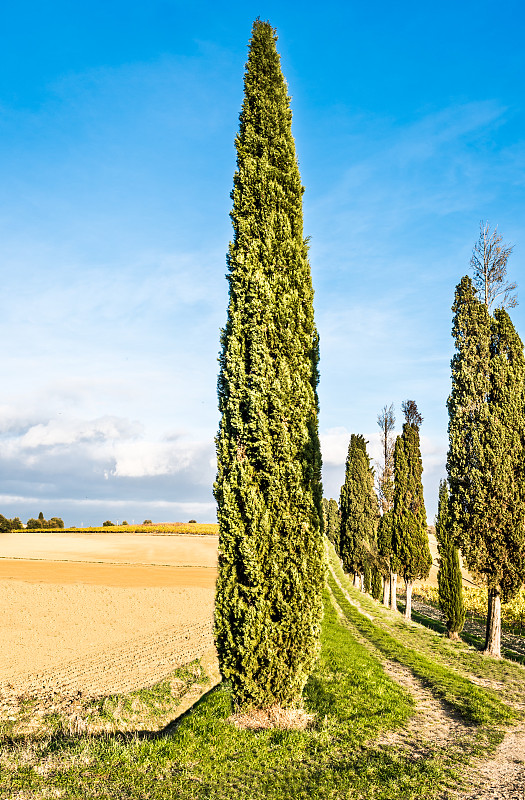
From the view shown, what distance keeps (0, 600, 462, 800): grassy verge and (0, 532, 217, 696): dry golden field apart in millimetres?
4256

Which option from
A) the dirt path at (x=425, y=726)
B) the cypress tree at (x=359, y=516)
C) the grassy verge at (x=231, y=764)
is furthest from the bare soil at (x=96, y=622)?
the cypress tree at (x=359, y=516)

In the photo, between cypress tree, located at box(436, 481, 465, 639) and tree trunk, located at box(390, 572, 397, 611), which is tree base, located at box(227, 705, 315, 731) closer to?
cypress tree, located at box(436, 481, 465, 639)

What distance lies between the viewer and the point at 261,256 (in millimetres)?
8805

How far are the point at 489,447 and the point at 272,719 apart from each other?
1125cm

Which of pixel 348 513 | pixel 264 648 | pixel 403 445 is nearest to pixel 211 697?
pixel 264 648

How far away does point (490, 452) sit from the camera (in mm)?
15734

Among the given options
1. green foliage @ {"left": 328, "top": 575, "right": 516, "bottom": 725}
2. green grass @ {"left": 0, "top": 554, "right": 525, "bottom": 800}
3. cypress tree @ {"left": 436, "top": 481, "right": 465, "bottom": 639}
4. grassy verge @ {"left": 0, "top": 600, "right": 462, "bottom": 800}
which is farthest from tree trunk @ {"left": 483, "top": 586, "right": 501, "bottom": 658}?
grassy verge @ {"left": 0, "top": 600, "right": 462, "bottom": 800}

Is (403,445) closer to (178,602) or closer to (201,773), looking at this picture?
(178,602)

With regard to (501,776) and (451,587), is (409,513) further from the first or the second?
(501,776)

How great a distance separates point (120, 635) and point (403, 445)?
15.0 metres

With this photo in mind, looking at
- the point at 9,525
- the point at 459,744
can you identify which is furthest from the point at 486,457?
the point at 9,525

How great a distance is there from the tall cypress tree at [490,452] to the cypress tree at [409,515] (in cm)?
710

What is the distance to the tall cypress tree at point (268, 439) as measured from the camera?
777cm

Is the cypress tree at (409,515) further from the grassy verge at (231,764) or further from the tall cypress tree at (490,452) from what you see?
the grassy verge at (231,764)
